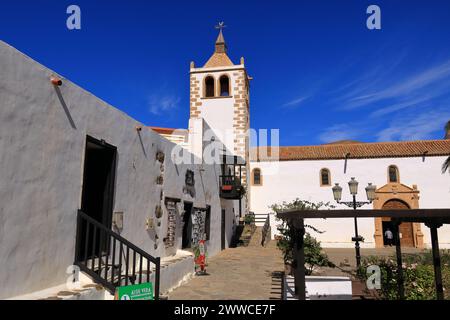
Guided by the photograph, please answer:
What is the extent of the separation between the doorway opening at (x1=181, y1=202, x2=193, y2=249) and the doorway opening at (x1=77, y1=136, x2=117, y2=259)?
4.78 metres

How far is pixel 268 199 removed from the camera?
25578mm

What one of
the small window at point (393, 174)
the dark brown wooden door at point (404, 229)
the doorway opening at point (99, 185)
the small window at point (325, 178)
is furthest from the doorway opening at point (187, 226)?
the small window at point (393, 174)

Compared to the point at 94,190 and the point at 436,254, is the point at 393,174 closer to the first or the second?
the point at 436,254

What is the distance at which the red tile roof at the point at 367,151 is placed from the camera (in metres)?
24.2

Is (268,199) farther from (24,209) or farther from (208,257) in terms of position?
(24,209)

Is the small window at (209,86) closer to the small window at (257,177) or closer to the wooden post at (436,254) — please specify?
the small window at (257,177)

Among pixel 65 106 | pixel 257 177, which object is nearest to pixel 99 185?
pixel 65 106

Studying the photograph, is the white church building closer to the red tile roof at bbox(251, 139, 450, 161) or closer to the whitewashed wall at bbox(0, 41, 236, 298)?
the whitewashed wall at bbox(0, 41, 236, 298)

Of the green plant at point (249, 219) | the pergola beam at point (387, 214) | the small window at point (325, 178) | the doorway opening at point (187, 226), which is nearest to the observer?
the pergola beam at point (387, 214)

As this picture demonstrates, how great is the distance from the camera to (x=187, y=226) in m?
12.3

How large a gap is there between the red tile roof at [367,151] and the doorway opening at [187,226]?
582 inches

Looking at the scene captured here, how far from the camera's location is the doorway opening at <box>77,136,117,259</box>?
725cm

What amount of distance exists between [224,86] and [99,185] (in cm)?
1752
